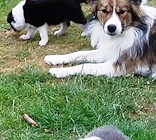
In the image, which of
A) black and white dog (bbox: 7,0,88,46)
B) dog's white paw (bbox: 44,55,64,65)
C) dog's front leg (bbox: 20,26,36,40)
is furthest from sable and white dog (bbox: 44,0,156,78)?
dog's front leg (bbox: 20,26,36,40)

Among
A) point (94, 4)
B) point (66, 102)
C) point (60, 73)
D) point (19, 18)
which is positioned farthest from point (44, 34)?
point (66, 102)

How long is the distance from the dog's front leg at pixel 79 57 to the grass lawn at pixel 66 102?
11 cm

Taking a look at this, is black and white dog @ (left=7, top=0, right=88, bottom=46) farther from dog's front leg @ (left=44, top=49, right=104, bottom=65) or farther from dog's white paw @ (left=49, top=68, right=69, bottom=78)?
dog's white paw @ (left=49, top=68, right=69, bottom=78)

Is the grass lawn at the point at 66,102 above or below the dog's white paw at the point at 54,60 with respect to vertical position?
above

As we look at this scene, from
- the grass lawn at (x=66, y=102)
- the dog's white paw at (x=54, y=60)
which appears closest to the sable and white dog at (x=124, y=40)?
the grass lawn at (x=66, y=102)

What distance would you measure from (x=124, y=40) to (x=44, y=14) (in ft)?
3.79

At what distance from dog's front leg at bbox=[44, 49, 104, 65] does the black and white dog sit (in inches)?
23.3

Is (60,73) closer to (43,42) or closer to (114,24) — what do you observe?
(114,24)

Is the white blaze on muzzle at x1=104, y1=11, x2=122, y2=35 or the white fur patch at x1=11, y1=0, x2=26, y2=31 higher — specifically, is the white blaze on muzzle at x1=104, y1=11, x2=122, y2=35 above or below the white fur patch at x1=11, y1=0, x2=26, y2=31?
above

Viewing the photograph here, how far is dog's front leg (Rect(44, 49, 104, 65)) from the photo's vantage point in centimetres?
526

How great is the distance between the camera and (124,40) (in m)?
5.09

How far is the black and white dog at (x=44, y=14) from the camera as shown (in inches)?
225

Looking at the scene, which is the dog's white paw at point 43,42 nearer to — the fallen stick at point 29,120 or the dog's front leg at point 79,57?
the dog's front leg at point 79,57

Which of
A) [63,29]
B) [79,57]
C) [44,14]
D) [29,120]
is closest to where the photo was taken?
[29,120]
